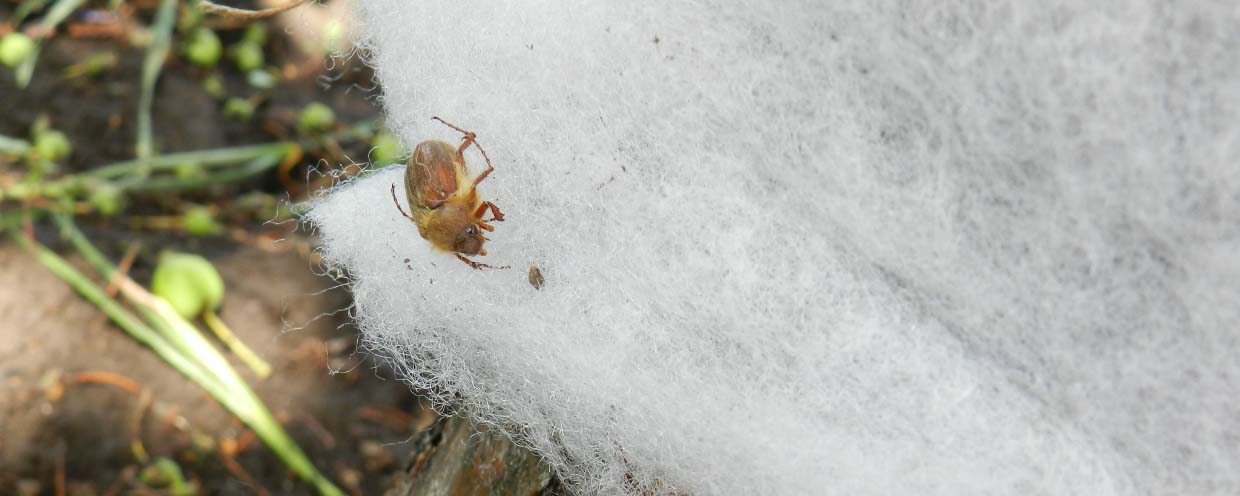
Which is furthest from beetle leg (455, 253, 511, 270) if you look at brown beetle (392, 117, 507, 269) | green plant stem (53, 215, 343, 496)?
green plant stem (53, 215, 343, 496)

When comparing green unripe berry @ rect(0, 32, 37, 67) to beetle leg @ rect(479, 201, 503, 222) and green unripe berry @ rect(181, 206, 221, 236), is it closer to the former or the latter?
green unripe berry @ rect(181, 206, 221, 236)

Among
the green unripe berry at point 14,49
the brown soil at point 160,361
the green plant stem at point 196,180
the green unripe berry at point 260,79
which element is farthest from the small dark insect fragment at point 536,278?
the green unripe berry at point 14,49

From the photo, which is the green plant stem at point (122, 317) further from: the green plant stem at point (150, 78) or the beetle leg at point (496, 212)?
the beetle leg at point (496, 212)

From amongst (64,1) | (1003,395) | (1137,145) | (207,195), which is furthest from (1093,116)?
(64,1)

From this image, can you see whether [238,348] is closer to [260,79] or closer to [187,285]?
[187,285]

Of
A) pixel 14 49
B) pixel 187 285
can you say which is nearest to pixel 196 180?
pixel 187 285

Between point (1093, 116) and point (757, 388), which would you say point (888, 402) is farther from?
point (1093, 116)

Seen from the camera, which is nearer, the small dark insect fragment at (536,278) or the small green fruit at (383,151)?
the small dark insect fragment at (536,278)
